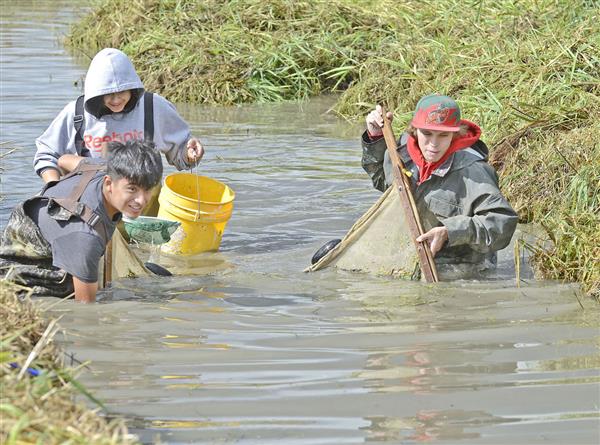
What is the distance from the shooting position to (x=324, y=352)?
482cm

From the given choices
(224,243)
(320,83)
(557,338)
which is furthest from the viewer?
(320,83)

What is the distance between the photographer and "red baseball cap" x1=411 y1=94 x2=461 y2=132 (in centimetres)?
607

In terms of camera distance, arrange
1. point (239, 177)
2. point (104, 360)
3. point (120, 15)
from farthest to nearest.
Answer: point (120, 15), point (239, 177), point (104, 360)

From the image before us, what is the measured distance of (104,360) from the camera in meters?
4.64

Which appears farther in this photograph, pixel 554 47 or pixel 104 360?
pixel 554 47

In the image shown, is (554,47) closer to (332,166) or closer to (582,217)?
(332,166)

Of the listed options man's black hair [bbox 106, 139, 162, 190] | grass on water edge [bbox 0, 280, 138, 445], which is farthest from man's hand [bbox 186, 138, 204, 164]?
grass on water edge [bbox 0, 280, 138, 445]

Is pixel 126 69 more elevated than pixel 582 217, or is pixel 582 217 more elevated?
pixel 126 69

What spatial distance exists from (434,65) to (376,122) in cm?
484

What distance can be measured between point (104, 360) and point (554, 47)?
6128 mm

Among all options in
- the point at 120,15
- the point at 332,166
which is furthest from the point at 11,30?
the point at 332,166

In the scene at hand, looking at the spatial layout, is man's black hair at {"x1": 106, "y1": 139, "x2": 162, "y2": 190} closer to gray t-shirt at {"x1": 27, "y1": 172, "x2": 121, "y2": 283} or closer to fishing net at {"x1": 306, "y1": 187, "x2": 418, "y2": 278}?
gray t-shirt at {"x1": 27, "y1": 172, "x2": 121, "y2": 283}

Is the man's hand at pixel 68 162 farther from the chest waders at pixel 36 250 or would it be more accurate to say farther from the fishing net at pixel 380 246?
the fishing net at pixel 380 246

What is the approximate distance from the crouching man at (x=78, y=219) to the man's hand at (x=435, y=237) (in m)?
1.58
